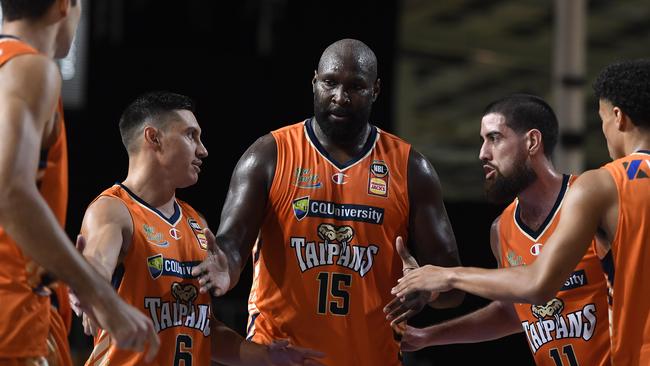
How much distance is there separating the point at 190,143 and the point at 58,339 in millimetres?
1567

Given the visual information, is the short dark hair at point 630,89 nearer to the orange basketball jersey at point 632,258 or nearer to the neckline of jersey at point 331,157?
the orange basketball jersey at point 632,258

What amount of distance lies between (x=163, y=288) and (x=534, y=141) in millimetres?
2023

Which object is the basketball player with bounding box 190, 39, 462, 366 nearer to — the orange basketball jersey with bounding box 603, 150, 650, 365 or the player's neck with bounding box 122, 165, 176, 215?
the player's neck with bounding box 122, 165, 176, 215

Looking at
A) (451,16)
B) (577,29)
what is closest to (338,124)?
(577,29)

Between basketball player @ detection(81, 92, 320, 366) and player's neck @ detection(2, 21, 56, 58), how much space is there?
1088 millimetres

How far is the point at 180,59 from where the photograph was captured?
8906 mm

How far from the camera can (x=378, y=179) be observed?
459 centimetres

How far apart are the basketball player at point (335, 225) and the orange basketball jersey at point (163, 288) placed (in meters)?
0.23

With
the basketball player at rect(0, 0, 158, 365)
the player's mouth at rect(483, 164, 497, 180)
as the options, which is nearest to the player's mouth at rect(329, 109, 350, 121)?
the player's mouth at rect(483, 164, 497, 180)

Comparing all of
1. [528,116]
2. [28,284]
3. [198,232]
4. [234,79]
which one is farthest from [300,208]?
[234,79]

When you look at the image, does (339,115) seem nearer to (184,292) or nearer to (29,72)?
(184,292)

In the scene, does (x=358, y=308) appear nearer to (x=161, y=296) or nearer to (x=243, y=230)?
(x=243, y=230)

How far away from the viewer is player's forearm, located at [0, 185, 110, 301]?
8.71ft

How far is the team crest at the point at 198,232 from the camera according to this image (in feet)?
14.6
